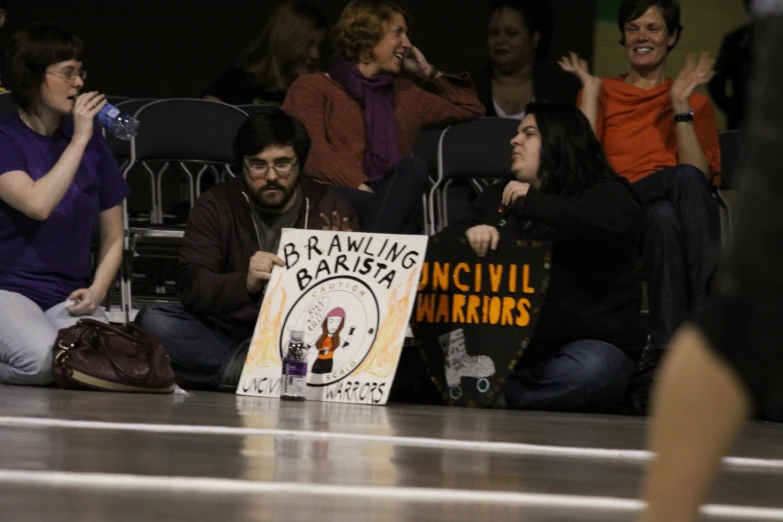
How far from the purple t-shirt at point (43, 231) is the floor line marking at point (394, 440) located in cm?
156

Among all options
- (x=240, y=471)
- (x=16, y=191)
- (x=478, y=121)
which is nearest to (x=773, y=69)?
(x=240, y=471)

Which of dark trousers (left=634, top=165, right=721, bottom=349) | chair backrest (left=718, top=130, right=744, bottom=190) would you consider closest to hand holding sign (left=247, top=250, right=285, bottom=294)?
dark trousers (left=634, top=165, right=721, bottom=349)

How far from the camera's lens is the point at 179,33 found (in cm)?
773

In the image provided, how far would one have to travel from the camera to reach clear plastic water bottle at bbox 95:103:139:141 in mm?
4727

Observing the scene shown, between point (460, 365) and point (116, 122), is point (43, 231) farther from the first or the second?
point (460, 365)

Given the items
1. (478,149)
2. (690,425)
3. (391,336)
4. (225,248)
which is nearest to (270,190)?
(225,248)

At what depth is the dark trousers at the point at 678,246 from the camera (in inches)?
182

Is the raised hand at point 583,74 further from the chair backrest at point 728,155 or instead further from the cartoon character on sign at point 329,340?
the cartoon character on sign at point 329,340

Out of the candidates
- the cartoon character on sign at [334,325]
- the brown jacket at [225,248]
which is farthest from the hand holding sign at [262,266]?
the cartoon character on sign at [334,325]

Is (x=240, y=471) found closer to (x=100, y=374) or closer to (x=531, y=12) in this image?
(x=100, y=374)

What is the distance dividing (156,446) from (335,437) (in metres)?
0.51

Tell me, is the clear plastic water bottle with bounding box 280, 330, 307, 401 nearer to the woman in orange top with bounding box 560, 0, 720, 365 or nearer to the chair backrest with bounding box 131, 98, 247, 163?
the woman in orange top with bounding box 560, 0, 720, 365

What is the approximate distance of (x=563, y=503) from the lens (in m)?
2.08

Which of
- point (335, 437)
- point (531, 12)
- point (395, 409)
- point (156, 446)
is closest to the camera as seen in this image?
point (156, 446)
